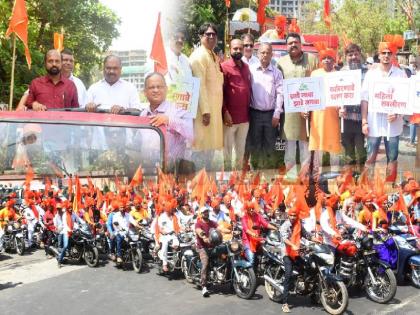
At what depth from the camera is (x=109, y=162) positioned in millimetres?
4371

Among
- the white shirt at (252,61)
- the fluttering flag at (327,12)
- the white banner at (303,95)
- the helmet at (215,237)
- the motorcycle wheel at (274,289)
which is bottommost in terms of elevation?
the motorcycle wheel at (274,289)

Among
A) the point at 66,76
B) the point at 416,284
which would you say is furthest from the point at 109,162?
the point at 416,284

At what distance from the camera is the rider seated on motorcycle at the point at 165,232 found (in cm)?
611

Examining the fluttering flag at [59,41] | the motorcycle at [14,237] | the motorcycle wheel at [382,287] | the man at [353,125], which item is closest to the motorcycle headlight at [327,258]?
the motorcycle wheel at [382,287]

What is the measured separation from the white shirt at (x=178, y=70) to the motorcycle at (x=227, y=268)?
2.92m

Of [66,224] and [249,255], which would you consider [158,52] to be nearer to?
[249,255]

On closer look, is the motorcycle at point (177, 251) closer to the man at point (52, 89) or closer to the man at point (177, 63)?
the man at point (52, 89)

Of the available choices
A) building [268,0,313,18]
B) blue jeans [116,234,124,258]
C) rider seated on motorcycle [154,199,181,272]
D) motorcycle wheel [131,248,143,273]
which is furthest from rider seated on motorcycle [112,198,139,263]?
building [268,0,313,18]

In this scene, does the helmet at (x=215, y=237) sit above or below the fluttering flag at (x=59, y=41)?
below

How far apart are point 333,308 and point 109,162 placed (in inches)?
101

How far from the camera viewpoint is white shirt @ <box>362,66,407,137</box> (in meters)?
4.39

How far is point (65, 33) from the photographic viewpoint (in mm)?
4230

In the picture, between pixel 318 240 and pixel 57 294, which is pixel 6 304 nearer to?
pixel 57 294

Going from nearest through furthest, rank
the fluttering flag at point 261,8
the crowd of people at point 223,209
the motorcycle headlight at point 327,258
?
the fluttering flag at point 261,8
the crowd of people at point 223,209
the motorcycle headlight at point 327,258
